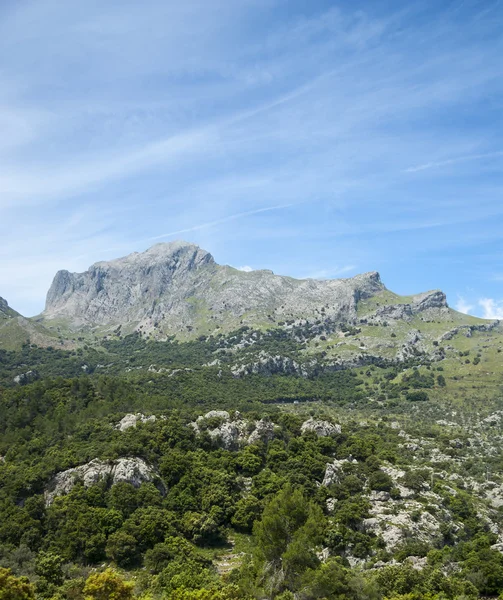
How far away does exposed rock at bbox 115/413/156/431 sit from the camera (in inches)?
4213

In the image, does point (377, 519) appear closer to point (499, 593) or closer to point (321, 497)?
point (321, 497)

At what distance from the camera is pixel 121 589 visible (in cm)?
4688

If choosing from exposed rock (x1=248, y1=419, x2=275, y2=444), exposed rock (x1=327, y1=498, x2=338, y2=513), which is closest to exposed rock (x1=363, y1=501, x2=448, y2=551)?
exposed rock (x1=327, y1=498, x2=338, y2=513)

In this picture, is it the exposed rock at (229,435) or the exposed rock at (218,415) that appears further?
the exposed rock at (218,415)

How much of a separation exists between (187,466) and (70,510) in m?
25.2

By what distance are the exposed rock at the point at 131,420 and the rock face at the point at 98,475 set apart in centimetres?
2076

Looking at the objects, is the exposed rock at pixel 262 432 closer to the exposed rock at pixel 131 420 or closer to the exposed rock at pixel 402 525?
the exposed rock at pixel 131 420

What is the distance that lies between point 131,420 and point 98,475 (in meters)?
28.2

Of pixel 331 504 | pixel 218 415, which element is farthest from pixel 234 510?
pixel 218 415

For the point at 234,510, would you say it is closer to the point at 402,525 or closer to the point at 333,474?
the point at 333,474

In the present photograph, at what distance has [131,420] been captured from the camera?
110 meters

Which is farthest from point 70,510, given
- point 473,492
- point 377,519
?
point 473,492

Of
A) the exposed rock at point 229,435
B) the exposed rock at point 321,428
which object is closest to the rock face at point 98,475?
the exposed rock at point 229,435

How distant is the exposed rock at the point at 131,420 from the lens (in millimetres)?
107012
